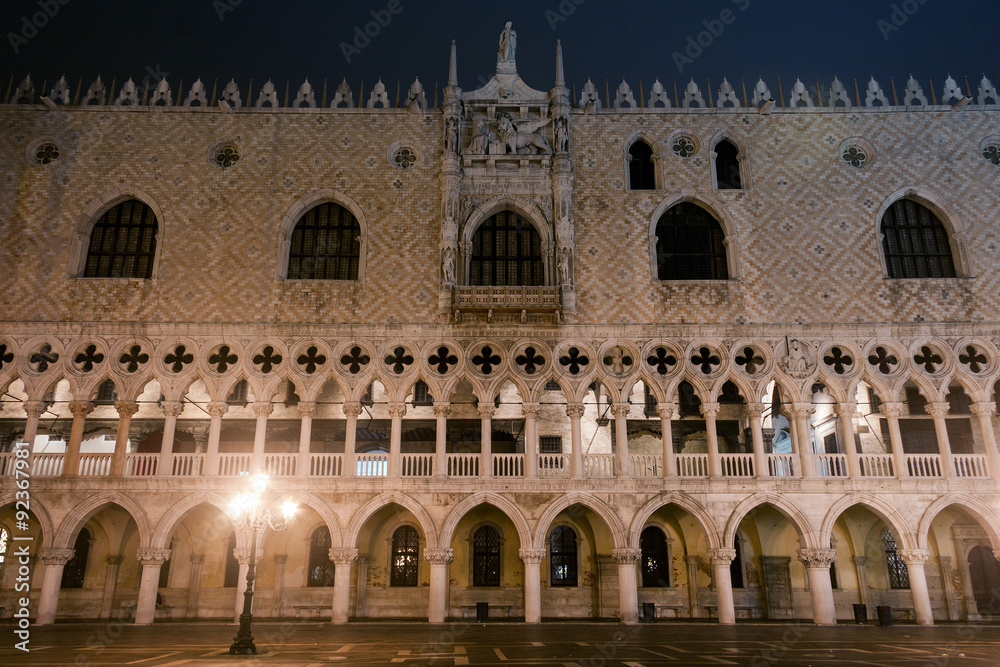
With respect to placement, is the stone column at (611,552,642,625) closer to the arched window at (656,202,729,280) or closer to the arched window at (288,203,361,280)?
the arched window at (656,202,729,280)

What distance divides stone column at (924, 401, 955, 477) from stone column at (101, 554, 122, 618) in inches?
925

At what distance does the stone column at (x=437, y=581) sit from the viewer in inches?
737

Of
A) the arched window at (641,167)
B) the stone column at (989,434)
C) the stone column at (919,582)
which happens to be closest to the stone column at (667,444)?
the stone column at (919,582)

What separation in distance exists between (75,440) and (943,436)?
23548 millimetres

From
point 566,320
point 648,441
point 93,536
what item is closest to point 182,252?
point 93,536

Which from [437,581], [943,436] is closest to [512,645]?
[437,581]

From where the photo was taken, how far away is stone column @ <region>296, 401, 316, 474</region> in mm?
19594

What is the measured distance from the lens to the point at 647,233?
2150 centimetres

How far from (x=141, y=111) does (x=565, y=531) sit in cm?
1856

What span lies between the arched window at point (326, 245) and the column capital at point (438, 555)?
819 cm

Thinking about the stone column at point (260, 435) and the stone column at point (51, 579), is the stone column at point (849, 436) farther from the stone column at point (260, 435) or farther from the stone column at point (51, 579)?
the stone column at point (51, 579)

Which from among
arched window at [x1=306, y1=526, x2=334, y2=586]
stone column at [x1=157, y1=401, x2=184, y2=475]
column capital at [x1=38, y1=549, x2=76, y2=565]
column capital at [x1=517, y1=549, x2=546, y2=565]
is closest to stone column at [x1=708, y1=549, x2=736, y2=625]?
column capital at [x1=517, y1=549, x2=546, y2=565]

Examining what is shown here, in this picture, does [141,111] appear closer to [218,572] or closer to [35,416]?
[35,416]

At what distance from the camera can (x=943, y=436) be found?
19.6 m
